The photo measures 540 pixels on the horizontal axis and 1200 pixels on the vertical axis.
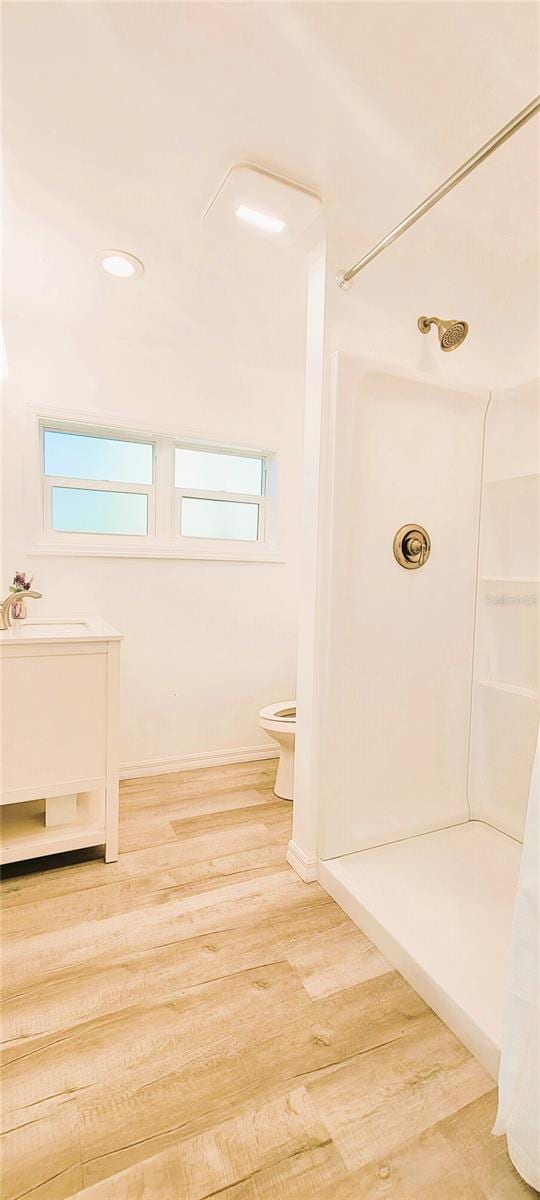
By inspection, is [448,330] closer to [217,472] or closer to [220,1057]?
[217,472]

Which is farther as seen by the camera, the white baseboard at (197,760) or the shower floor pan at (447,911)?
the white baseboard at (197,760)

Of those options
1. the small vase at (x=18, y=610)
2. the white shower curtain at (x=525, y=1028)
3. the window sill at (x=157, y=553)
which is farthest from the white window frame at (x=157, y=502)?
the white shower curtain at (x=525, y=1028)

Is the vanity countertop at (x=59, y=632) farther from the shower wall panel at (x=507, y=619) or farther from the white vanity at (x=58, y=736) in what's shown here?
the shower wall panel at (x=507, y=619)

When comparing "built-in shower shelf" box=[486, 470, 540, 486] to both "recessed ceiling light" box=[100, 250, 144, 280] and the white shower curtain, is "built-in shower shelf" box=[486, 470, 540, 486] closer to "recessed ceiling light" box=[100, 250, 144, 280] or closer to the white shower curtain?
the white shower curtain

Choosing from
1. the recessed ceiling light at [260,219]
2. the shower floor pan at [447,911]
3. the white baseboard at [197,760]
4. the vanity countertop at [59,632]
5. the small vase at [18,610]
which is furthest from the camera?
the white baseboard at [197,760]

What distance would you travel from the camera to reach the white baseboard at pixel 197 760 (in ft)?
8.46

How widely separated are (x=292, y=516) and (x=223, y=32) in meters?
2.03

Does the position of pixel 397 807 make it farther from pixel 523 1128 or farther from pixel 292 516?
pixel 292 516

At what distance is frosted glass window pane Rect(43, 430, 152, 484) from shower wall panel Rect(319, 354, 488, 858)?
54.0 inches

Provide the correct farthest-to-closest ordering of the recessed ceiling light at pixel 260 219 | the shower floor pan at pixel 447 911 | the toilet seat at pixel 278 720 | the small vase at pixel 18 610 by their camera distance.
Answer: the toilet seat at pixel 278 720 → the small vase at pixel 18 610 → the recessed ceiling light at pixel 260 219 → the shower floor pan at pixel 447 911

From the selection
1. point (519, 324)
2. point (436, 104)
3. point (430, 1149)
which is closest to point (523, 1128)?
point (430, 1149)

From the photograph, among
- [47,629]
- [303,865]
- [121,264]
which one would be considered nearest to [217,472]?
[121,264]

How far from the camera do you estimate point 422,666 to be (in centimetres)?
195

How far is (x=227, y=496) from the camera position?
288 cm
